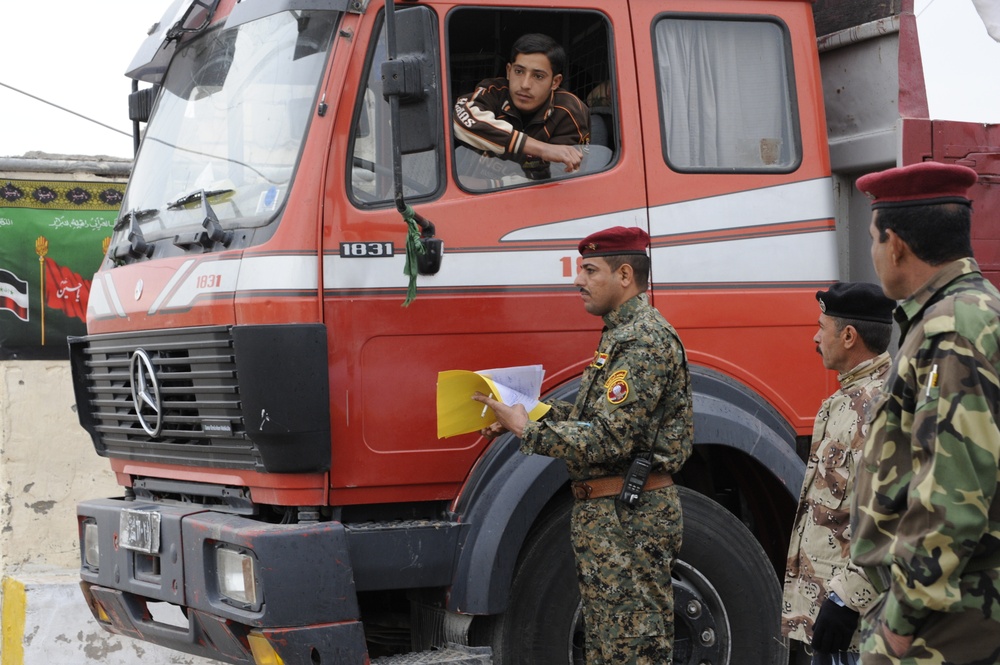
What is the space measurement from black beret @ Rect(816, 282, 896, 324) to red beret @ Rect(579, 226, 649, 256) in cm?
71

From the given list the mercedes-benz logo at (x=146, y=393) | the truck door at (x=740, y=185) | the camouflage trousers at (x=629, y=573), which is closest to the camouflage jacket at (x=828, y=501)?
the camouflage trousers at (x=629, y=573)

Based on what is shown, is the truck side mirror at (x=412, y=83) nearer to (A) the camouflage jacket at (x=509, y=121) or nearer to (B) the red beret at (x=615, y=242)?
(A) the camouflage jacket at (x=509, y=121)

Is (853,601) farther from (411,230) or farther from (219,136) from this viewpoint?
(219,136)

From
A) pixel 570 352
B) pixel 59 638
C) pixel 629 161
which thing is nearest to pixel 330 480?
pixel 570 352

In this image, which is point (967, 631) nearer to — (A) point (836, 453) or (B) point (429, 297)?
(A) point (836, 453)

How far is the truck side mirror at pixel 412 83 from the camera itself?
3.79m

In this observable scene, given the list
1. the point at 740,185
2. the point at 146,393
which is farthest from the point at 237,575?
the point at 740,185

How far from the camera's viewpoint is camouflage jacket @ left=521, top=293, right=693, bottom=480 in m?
3.71

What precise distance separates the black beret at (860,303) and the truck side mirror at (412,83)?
4.61 ft

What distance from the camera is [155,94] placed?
5191 mm

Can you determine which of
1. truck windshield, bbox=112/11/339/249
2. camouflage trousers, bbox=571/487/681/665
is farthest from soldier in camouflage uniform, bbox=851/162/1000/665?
truck windshield, bbox=112/11/339/249

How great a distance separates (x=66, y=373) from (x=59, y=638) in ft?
4.81

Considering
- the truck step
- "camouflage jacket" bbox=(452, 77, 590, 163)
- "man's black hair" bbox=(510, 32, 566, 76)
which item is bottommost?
the truck step

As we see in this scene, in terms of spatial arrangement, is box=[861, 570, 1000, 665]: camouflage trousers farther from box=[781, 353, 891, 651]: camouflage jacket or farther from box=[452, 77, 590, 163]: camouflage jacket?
box=[452, 77, 590, 163]: camouflage jacket
